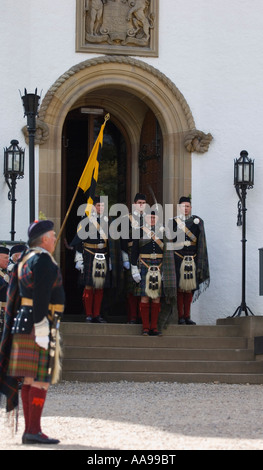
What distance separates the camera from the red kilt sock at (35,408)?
7.27 metres

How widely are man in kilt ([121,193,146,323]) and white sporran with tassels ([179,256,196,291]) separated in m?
0.65

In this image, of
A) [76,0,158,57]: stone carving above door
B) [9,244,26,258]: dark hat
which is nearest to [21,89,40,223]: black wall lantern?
[9,244,26,258]: dark hat

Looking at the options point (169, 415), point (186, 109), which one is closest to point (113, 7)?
point (186, 109)

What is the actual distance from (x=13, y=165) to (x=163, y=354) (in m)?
3.26

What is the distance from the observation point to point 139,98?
14.7 meters

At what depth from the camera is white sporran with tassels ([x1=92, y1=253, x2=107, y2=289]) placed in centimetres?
1251

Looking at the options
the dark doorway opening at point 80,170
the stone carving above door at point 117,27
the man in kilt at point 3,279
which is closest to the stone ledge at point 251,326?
the dark doorway opening at point 80,170

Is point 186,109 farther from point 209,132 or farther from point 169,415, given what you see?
point 169,415

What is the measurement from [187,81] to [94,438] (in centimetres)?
756

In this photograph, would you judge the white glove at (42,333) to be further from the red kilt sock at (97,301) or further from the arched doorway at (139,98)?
the arched doorway at (139,98)

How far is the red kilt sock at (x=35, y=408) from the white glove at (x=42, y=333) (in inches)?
13.6

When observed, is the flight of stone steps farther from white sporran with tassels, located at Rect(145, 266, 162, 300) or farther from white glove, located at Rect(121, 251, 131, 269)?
white glove, located at Rect(121, 251, 131, 269)
